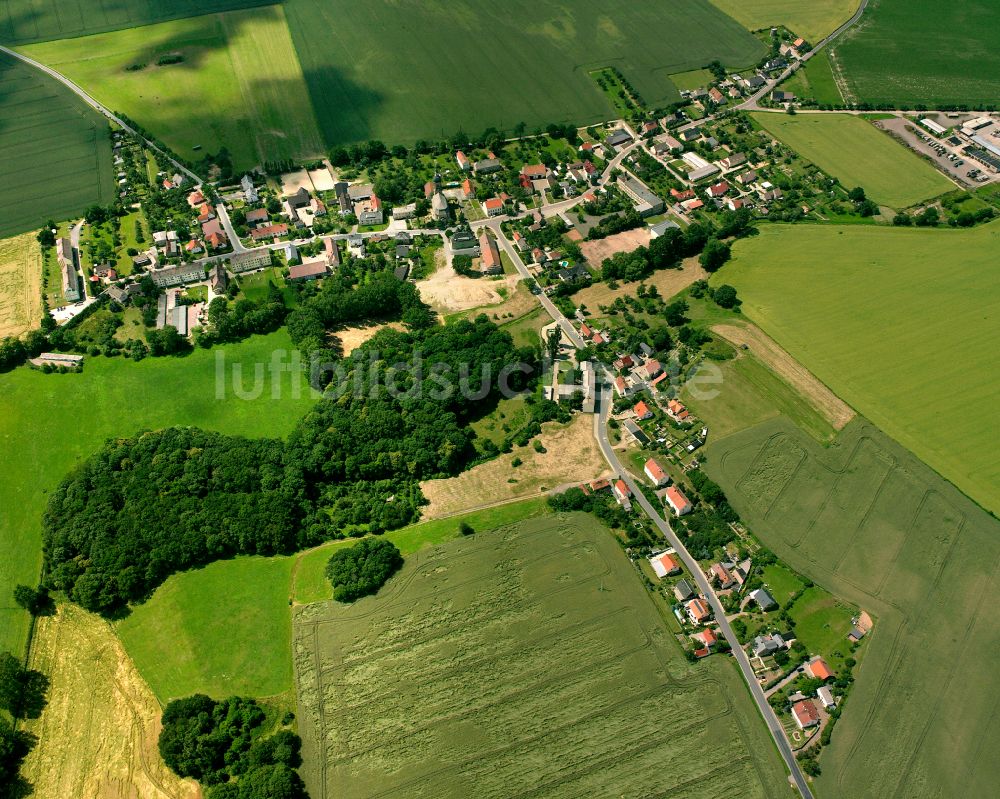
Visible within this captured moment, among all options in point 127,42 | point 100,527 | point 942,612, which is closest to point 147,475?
point 100,527

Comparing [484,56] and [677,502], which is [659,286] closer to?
[677,502]

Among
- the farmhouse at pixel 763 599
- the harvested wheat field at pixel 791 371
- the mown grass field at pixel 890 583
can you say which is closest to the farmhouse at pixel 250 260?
the harvested wheat field at pixel 791 371

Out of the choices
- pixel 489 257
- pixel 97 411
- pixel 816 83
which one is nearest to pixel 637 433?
pixel 489 257

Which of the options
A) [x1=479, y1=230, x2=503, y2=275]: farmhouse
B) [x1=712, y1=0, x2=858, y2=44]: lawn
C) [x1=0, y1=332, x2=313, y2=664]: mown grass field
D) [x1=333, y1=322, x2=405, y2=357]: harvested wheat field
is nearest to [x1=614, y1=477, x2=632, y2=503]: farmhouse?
[x1=333, y1=322, x2=405, y2=357]: harvested wheat field

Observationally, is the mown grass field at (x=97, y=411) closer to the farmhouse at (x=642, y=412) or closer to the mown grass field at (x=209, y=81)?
the farmhouse at (x=642, y=412)

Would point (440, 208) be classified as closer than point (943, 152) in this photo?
Yes

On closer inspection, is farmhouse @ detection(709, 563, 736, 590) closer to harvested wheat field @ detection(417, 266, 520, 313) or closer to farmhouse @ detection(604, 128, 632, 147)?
harvested wheat field @ detection(417, 266, 520, 313)
